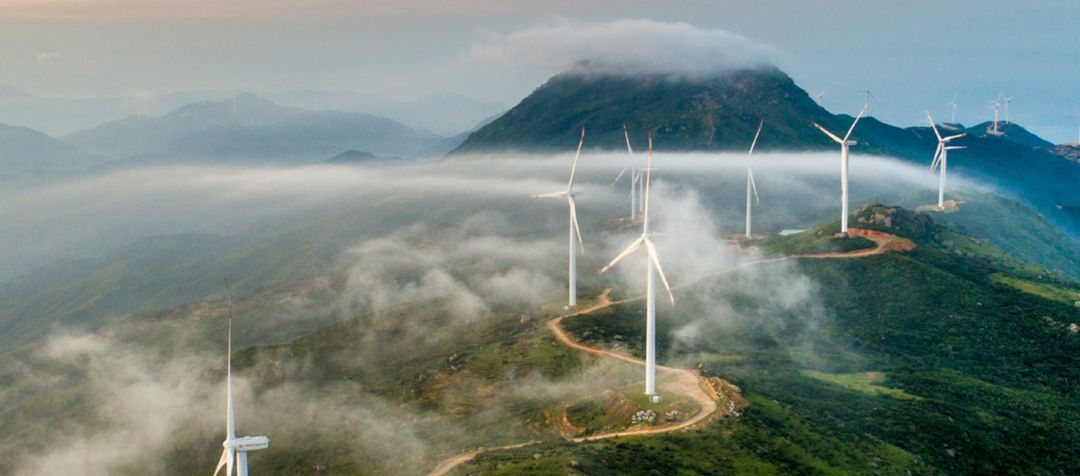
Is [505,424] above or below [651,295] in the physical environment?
below

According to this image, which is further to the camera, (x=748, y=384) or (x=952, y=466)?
(x=748, y=384)

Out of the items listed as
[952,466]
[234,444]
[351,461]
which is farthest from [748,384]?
[234,444]

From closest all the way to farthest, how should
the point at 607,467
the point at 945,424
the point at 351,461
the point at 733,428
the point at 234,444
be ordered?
1. the point at 234,444
2. the point at 607,467
3. the point at 733,428
4. the point at 945,424
5. the point at 351,461

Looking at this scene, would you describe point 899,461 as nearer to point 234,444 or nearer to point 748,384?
point 748,384

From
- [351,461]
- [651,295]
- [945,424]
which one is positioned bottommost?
[351,461]

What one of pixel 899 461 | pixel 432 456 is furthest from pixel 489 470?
pixel 899 461

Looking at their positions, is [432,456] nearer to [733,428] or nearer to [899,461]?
[733,428]

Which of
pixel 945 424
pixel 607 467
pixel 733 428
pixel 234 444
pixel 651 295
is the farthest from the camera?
pixel 945 424

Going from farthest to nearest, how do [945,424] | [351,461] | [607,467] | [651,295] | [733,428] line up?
[351,461] < [945,424] < [651,295] < [733,428] < [607,467]

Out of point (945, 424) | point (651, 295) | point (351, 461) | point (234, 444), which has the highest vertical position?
point (651, 295)
